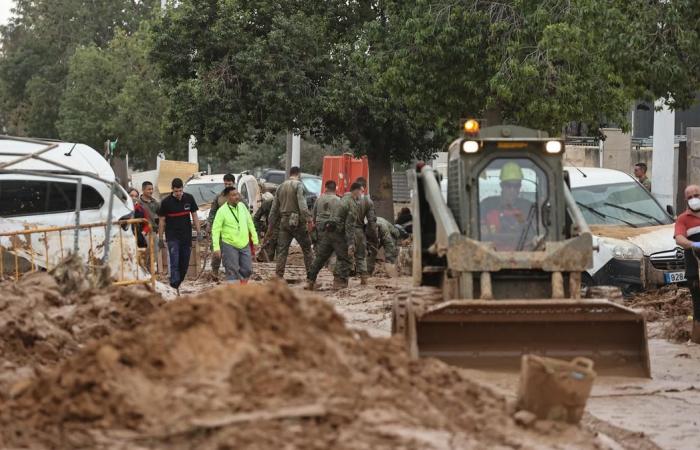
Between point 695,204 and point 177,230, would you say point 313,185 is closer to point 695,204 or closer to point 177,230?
point 177,230

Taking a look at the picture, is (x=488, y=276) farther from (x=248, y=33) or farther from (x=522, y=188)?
(x=248, y=33)

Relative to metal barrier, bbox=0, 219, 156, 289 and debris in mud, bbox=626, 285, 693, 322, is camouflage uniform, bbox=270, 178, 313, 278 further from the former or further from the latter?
debris in mud, bbox=626, 285, 693, 322

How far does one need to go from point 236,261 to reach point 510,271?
268 inches

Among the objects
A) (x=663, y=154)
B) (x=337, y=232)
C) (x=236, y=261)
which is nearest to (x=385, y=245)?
(x=337, y=232)

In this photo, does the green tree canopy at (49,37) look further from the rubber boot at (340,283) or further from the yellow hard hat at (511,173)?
the yellow hard hat at (511,173)

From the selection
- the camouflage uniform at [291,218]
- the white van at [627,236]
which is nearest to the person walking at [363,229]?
the camouflage uniform at [291,218]

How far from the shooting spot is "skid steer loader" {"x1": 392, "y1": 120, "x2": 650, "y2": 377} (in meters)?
11.6

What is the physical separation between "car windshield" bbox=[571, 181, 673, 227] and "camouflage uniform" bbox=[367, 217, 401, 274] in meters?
4.45

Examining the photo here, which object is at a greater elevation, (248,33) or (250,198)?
(248,33)

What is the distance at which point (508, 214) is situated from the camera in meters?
12.5

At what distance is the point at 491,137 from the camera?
12500 millimetres

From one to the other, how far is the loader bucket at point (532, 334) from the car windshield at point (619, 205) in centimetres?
736

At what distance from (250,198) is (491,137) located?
21329mm

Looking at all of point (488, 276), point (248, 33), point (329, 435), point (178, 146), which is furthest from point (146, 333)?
point (178, 146)
